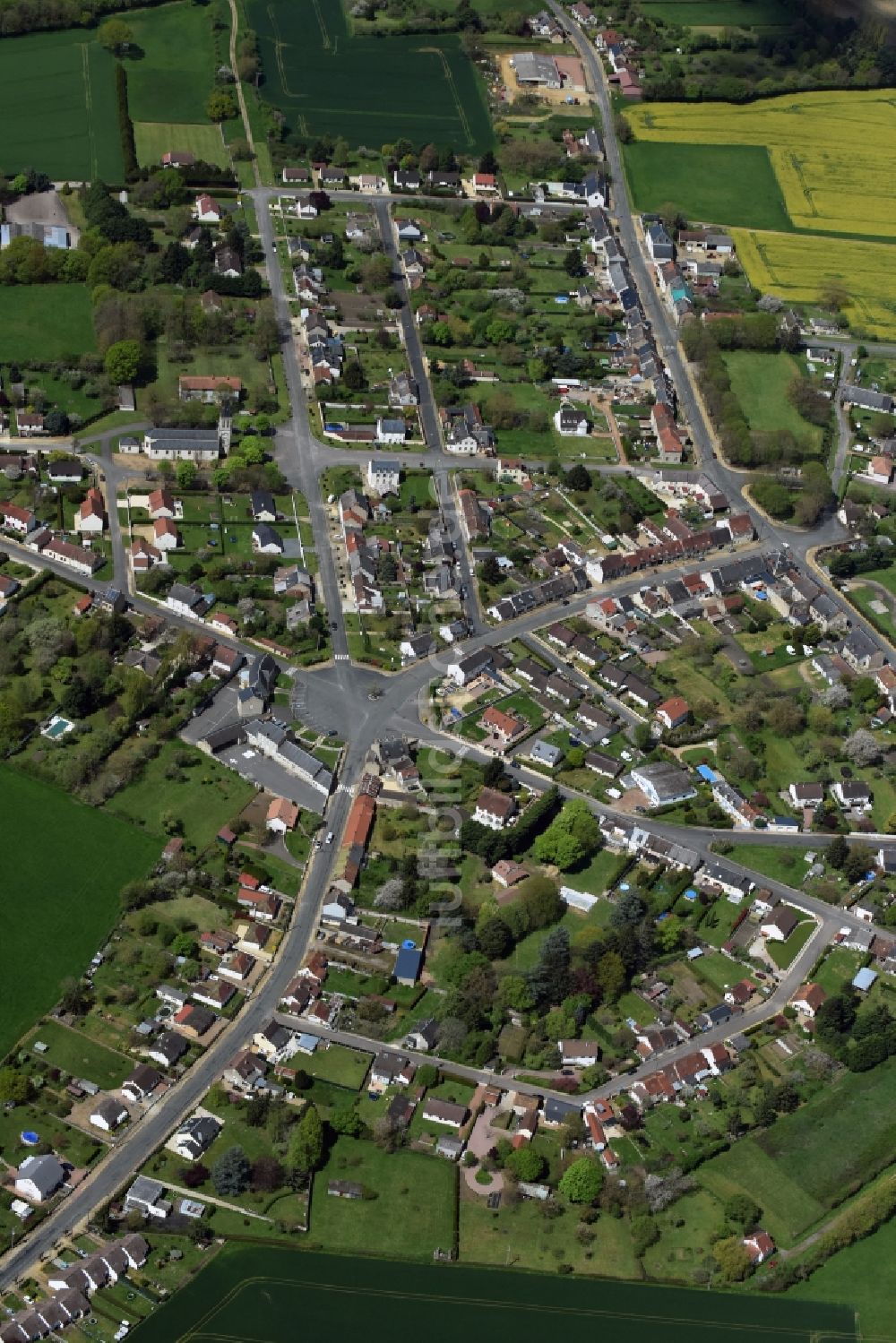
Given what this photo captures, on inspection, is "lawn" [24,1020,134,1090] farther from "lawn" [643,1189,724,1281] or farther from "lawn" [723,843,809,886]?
"lawn" [723,843,809,886]

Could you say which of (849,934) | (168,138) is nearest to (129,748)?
(849,934)

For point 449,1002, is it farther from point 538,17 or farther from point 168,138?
point 538,17

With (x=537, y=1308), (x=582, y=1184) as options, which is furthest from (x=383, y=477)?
(x=537, y=1308)

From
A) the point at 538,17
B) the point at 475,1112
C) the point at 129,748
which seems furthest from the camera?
the point at 538,17

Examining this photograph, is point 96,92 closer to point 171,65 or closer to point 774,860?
point 171,65

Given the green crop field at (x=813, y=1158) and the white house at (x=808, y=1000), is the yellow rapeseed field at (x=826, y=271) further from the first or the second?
the green crop field at (x=813, y=1158)

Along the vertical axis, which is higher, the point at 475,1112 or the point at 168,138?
the point at 168,138
